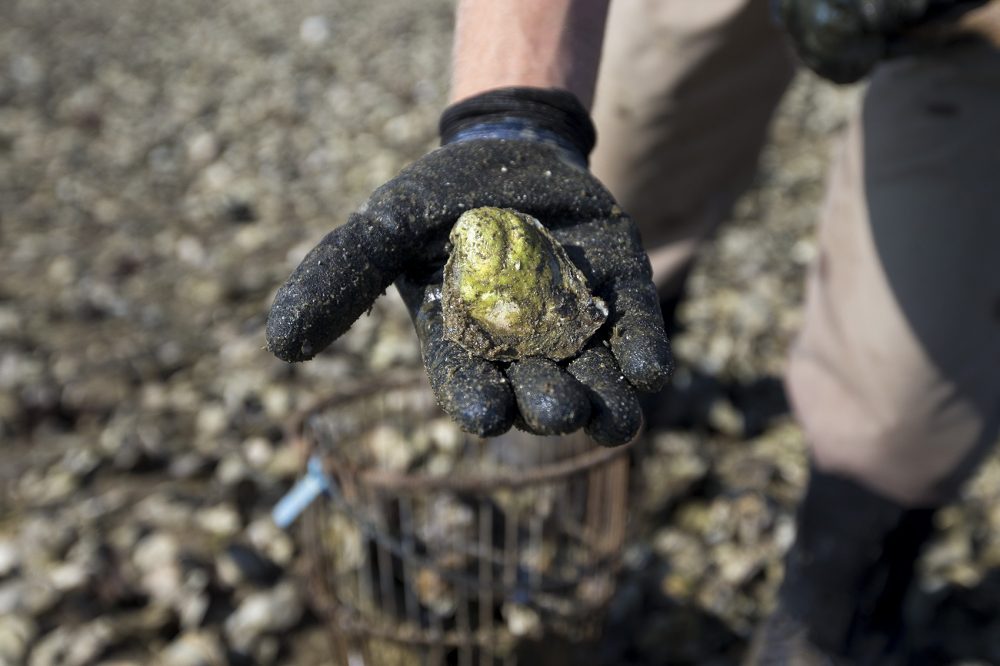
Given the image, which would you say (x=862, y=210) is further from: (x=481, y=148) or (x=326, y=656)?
(x=326, y=656)

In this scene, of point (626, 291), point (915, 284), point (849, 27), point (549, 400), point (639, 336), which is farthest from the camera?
point (915, 284)

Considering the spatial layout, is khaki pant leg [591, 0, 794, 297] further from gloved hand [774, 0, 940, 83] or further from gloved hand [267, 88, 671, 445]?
gloved hand [267, 88, 671, 445]

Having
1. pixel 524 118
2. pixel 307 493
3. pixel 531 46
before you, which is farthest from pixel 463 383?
pixel 307 493

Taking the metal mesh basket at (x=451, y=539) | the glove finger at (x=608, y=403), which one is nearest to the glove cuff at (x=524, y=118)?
the glove finger at (x=608, y=403)

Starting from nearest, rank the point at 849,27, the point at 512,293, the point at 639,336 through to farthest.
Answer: the point at 639,336
the point at 512,293
the point at 849,27

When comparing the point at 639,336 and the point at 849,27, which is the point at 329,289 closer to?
the point at 639,336

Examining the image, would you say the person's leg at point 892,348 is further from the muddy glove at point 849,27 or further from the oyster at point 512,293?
the oyster at point 512,293

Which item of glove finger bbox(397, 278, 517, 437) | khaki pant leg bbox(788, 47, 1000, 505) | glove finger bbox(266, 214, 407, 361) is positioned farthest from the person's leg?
glove finger bbox(266, 214, 407, 361)

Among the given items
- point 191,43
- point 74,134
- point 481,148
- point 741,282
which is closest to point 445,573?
point 481,148
